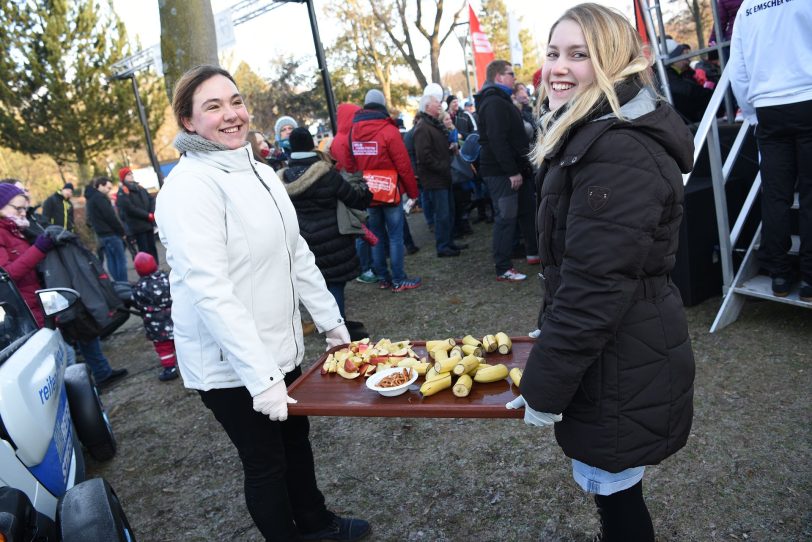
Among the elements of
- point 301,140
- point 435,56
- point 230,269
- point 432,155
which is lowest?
point 432,155

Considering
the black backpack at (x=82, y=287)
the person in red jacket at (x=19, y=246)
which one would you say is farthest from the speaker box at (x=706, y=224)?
the person in red jacket at (x=19, y=246)

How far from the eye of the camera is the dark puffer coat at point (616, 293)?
1.54m

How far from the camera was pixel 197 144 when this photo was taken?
2186mm

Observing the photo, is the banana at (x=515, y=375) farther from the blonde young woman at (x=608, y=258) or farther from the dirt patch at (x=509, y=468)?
the dirt patch at (x=509, y=468)

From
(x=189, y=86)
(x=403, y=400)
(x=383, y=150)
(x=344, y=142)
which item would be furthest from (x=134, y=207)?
(x=403, y=400)

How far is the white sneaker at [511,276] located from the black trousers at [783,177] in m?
2.67

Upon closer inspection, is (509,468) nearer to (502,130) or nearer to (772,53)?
(772,53)

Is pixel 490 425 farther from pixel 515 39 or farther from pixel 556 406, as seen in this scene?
pixel 515 39

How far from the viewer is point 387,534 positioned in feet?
9.48

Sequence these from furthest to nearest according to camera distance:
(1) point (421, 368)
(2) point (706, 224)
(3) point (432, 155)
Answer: (3) point (432, 155), (2) point (706, 224), (1) point (421, 368)

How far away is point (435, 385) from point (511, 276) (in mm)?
4563

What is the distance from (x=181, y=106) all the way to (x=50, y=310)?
1936 mm

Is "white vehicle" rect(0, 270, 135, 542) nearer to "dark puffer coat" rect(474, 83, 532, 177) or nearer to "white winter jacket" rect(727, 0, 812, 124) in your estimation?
"dark puffer coat" rect(474, 83, 532, 177)

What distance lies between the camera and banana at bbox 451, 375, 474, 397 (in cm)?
202
